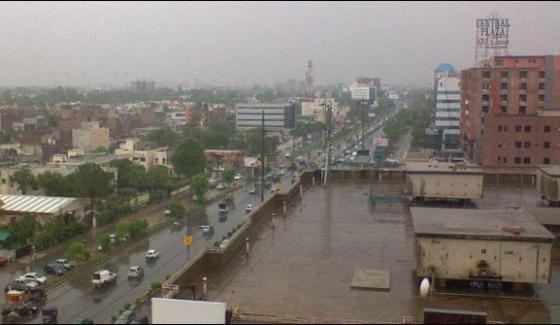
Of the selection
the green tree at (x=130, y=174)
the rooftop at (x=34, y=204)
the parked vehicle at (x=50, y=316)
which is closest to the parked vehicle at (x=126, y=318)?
the parked vehicle at (x=50, y=316)

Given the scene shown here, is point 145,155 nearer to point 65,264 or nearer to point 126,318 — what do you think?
point 65,264

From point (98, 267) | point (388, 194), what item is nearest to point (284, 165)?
point (98, 267)

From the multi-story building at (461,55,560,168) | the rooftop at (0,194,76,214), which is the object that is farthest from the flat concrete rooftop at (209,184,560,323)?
the multi-story building at (461,55,560,168)

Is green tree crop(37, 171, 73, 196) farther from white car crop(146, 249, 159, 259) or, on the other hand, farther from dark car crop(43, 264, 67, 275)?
dark car crop(43, 264, 67, 275)

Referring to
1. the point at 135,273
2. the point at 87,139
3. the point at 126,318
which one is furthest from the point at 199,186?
the point at 126,318

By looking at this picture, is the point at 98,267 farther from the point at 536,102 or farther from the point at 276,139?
the point at 276,139

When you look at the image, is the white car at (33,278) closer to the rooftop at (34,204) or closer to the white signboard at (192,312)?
the rooftop at (34,204)
